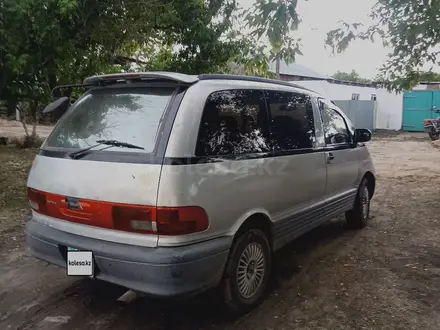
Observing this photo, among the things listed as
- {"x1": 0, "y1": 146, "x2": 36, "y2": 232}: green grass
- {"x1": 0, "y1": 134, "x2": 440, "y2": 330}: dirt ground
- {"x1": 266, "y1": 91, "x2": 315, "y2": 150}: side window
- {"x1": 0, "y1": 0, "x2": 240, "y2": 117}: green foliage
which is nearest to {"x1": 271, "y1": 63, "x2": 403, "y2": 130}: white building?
{"x1": 0, "y1": 0, "x2": 240, "y2": 117}: green foliage

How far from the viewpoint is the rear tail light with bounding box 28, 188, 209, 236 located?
2.57m

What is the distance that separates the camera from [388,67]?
7.24 metres

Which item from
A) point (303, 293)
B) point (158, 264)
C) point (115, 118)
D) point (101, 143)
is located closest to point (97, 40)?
point (115, 118)

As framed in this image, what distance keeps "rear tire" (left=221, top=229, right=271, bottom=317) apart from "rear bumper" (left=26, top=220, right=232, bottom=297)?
17 cm

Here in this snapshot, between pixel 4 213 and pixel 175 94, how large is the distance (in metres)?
4.04

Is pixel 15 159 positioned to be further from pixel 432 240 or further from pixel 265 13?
pixel 432 240

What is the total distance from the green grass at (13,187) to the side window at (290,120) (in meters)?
3.71

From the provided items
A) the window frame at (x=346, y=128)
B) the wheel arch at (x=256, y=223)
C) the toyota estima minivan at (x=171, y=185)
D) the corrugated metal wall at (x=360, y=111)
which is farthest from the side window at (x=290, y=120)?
the corrugated metal wall at (x=360, y=111)

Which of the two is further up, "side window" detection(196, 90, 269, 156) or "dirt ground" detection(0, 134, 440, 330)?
"side window" detection(196, 90, 269, 156)

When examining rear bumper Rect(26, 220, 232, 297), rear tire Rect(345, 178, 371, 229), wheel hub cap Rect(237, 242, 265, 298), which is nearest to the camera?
rear bumper Rect(26, 220, 232, 297)

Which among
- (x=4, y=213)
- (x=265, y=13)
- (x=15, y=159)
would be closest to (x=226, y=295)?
(x=265, y=13)

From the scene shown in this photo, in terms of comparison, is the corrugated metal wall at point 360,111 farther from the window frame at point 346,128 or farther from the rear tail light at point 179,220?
the rear tail light at point 179,220

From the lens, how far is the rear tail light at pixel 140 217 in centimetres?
257

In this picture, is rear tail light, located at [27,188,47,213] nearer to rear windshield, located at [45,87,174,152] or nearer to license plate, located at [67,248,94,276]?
rear windshield, located at [45,87,174,152]
